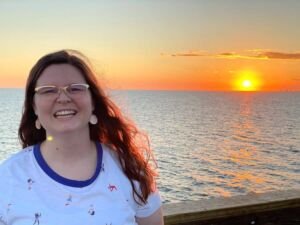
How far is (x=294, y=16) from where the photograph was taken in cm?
2600

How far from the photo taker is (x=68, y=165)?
1.91 metres

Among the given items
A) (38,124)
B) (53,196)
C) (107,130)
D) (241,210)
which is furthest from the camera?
(241,210)

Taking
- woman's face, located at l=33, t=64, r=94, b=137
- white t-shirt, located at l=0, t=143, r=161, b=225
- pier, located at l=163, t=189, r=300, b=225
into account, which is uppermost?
woman's face, located at l=33, t=64, r=94, b=137

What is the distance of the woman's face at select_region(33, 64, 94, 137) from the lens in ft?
6.07

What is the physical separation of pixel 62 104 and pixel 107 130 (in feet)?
1.27

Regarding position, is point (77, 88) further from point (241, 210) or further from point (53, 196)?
point (241, 210)

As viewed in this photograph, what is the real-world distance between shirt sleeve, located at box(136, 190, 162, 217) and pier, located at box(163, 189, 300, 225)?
21.9 inches

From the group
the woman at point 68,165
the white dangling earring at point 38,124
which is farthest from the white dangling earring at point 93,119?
the white dangling earring at point 38,124

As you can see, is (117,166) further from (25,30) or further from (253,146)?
(253,146)

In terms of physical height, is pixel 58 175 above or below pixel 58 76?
below

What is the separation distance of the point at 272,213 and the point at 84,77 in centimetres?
183

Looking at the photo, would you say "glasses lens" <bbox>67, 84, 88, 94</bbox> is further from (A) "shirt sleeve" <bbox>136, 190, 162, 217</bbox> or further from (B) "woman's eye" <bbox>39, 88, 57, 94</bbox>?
(A) "shirt sleeve" <bbox>136, 190, 162, 217</bbox>

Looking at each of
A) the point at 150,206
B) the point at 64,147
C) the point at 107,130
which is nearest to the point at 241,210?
the point at 150,206

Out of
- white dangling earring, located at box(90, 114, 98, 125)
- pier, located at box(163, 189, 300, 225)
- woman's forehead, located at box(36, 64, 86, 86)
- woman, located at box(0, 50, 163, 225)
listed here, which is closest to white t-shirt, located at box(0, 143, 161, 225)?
woman, located at box(0, 50, 163, 225)
